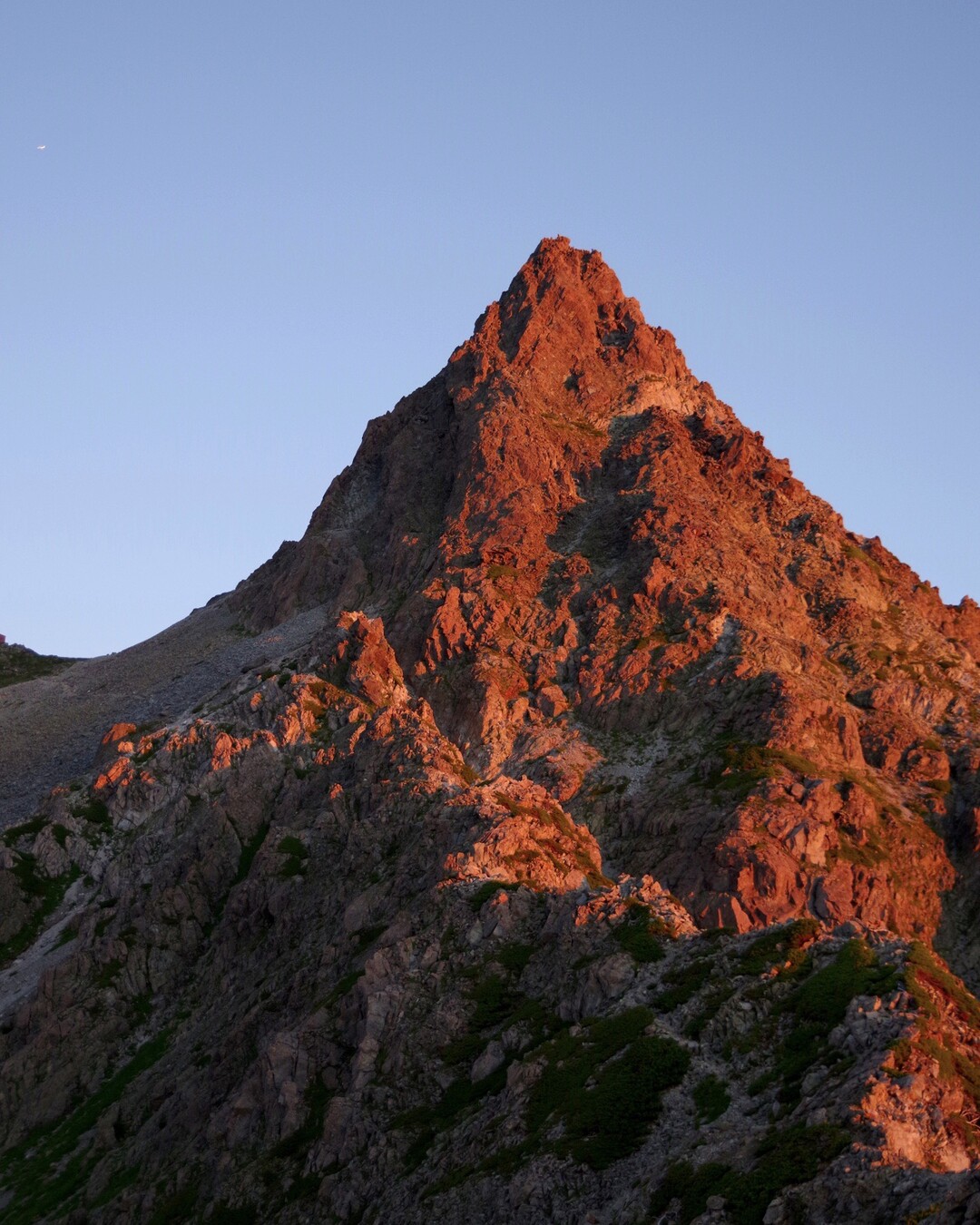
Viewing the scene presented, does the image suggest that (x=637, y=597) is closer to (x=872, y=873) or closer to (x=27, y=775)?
Result: (x=872, y=873)

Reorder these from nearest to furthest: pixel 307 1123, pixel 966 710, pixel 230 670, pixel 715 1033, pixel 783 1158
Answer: pixel 783 1158, pixel 715 1033, pixel 307 1123, pixel 966 710, pixel 230 670

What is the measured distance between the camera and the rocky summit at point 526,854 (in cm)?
5669

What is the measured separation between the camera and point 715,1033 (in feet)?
198

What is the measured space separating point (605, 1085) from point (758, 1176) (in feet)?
41.8

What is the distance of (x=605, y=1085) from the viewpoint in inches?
2324

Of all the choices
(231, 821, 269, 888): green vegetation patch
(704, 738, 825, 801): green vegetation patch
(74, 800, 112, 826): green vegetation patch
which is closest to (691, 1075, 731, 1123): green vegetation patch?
(231, 821, 269, 888): green vegetation patch

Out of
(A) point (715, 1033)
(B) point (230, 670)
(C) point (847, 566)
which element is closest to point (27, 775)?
(B) point (230, 670)

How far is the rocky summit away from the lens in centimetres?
5669

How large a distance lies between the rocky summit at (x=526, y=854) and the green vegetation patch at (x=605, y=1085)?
0.54 ft

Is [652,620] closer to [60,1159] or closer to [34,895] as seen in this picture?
[34,895]

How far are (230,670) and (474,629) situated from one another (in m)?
40.8

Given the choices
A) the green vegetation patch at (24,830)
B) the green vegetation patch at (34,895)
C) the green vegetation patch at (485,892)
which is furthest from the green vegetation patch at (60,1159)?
the green vegetation patch at (24,830)

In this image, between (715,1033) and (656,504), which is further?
(656,504)

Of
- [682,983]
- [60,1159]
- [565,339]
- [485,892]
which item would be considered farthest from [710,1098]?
[565,339]
